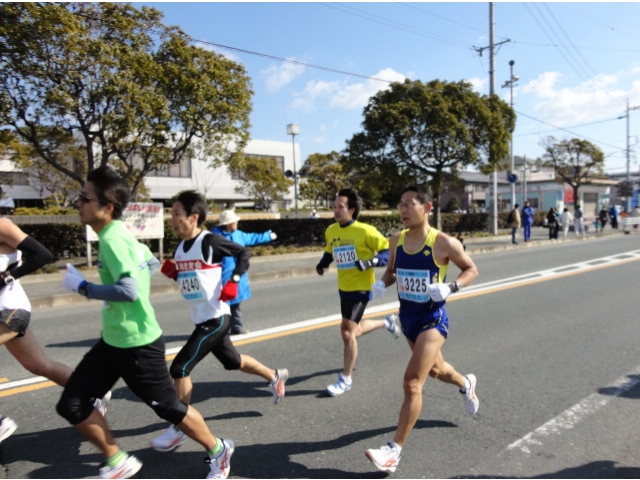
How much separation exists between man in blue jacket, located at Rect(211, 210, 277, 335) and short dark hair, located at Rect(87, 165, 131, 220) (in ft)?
7.73

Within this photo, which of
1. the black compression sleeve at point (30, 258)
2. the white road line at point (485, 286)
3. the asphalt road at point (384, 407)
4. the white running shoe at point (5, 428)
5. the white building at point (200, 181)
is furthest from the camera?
the white building at point (200, 181)

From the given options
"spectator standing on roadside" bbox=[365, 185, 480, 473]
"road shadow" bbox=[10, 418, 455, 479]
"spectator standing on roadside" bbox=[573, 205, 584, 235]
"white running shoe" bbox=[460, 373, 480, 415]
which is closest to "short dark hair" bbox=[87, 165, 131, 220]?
"road shadow" bbox=[10, 418, 455, 479]

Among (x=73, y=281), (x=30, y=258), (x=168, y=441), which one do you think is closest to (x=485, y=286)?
(x=168, y=441)

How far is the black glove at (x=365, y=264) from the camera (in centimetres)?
451

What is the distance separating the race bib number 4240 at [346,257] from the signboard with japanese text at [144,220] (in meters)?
10.3

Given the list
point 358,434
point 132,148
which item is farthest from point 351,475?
point 132,148

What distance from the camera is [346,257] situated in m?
4.71

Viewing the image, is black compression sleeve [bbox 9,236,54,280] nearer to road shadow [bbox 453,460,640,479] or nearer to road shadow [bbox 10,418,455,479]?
road shadow [bbox 10,418,455,479]

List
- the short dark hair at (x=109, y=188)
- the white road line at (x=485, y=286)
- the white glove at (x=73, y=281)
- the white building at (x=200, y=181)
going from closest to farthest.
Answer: the white glove at (x=73, y=281), the short dark hair at (x=109, y=188), the white road line at (x=485, y=286), the white building at (x=200, y=181)

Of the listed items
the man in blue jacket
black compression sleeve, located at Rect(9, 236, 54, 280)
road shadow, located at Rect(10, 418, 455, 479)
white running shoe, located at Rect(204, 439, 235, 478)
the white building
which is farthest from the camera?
the white building

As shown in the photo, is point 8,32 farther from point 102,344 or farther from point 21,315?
point 102,344

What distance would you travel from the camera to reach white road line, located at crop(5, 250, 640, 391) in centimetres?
591

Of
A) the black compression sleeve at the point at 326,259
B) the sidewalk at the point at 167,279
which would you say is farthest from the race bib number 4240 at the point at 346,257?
the sidewalk at the point at 167,279

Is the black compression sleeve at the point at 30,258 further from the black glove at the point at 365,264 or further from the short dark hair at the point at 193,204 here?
the black glove at the point at 365,264
